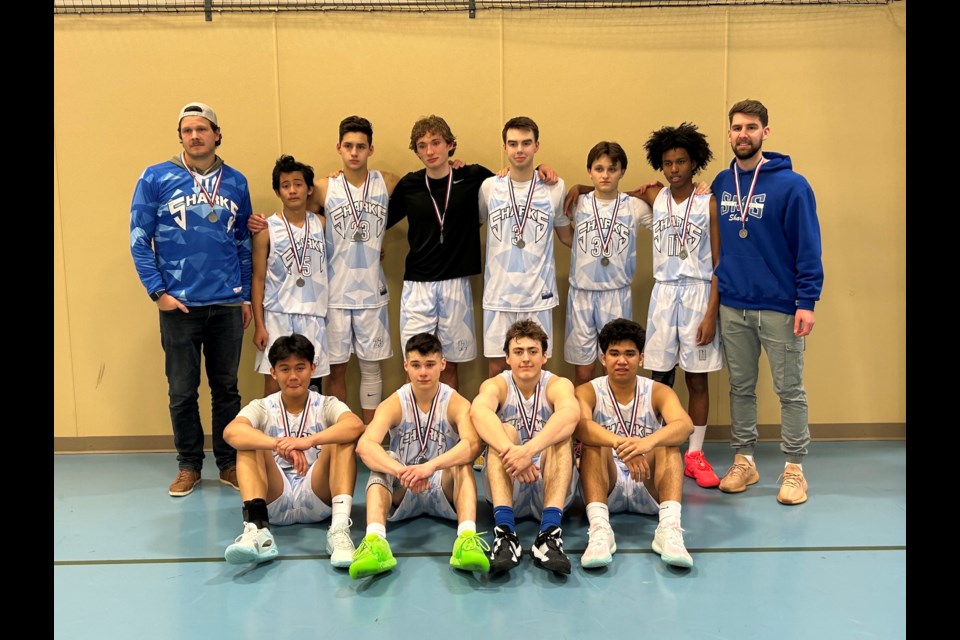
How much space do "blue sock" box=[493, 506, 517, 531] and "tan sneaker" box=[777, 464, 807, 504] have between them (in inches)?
62.0

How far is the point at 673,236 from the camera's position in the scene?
4.52 meters

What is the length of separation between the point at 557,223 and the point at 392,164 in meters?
1.13

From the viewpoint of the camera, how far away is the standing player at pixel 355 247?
182 inches

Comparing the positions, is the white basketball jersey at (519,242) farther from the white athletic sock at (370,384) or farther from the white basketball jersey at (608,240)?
the white athletic sock at (370,384)

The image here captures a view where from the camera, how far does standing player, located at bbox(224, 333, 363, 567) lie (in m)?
3.61

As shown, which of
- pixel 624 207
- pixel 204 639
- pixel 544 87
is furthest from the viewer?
pixel 544 87

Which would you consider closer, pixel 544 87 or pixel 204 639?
pixel 204 639

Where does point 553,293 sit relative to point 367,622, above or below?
above

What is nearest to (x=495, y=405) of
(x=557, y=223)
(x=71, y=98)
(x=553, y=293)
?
(x=553, y=293)

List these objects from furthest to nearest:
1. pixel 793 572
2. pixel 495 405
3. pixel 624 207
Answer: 1. pixel 624 207
2. pixel 495 405
3. pixel 793 572

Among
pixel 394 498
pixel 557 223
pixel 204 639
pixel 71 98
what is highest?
pixel 71 98

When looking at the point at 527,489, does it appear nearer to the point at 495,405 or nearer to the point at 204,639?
the point at 495,405

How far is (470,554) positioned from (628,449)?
33.5 inches

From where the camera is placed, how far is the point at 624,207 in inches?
182
